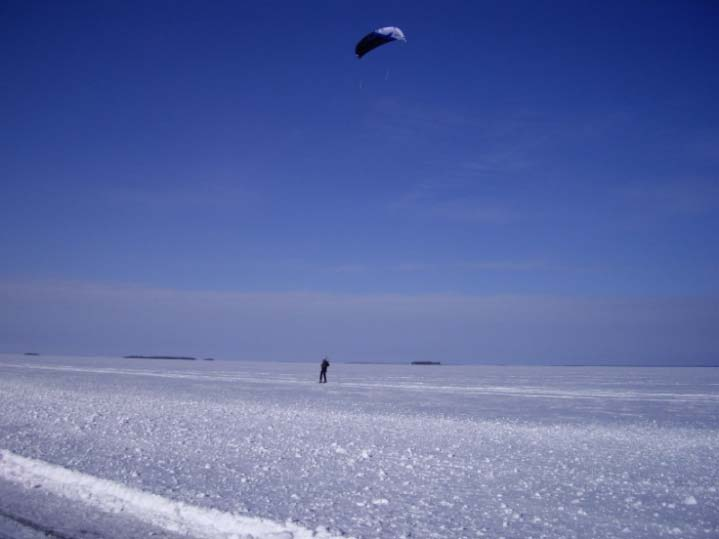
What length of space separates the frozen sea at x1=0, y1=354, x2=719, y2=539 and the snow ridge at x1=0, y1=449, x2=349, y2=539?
0.08 feet

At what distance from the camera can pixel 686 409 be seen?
18750 millimetres

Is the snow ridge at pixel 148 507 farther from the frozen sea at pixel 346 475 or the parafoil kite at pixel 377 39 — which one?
the parafoil kite at pixel 377 39

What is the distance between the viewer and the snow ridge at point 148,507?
214 inches

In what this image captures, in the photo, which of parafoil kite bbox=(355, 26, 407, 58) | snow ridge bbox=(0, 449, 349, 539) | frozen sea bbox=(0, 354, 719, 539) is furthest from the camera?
parafoil kite bbox=(355, 26, 407, 58)

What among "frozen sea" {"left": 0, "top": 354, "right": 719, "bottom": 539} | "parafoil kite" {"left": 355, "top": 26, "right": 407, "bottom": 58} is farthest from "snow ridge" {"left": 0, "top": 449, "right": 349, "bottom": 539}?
"parafoil kite" {"left": 355, "top": 26, "right": 407, "bottom": 58}

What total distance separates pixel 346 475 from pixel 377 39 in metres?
17.1

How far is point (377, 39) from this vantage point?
2078 cm

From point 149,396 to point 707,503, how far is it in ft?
55.9

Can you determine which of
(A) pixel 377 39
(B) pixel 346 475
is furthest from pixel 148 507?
(A) pixel 377 39

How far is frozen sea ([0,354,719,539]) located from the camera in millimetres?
5711

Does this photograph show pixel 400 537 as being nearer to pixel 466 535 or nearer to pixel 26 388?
pixel 466 535

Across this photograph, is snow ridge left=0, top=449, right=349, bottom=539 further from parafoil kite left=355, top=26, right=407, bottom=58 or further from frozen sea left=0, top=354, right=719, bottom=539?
parafoil kite left=355, top=26, right=407, bottom=58

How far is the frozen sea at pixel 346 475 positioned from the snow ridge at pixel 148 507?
0.08ft

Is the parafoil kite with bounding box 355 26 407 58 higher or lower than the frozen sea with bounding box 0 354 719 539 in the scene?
Result: higher
